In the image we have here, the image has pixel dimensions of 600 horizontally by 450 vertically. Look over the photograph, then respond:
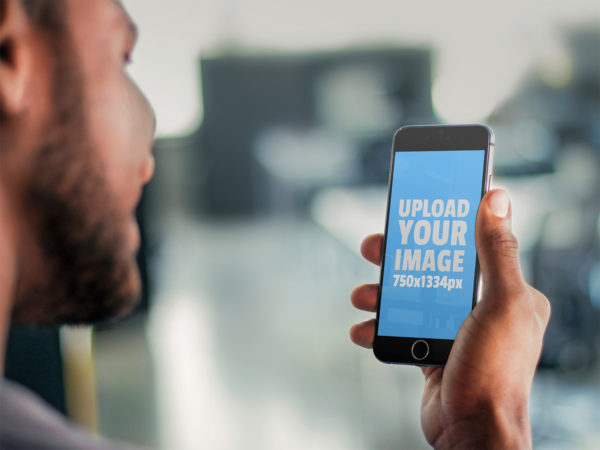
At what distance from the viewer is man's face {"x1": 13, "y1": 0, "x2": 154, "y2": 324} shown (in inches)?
23.7

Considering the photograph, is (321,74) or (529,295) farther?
(321,74)

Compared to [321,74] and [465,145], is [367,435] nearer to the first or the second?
[465,145]

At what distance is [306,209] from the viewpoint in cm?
827

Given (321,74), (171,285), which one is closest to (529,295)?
(171,285)

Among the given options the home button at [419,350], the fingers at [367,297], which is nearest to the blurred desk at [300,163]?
the fingers at [367,297]

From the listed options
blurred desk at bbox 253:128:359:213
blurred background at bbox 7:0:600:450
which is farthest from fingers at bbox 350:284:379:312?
blurred desk at bbox 253:128:359:213

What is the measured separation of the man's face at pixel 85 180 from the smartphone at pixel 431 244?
16.7 inches

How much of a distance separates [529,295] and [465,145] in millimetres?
256

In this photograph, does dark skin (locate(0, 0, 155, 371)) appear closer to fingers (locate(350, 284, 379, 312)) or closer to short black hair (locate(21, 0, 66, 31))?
short black hair (locate(21, 0, 66, 31))

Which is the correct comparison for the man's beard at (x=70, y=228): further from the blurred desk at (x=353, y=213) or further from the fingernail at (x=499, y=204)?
the blurred desk at (x=353, y=213)

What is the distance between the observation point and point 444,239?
0.95 m

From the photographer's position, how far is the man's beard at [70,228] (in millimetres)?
602

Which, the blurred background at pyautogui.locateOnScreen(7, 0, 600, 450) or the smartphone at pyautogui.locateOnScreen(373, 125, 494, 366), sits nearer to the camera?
the smartphone at pyautogui.locateOnScreen(373, 125, 494, 366)

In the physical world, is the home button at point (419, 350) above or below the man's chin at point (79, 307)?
below
